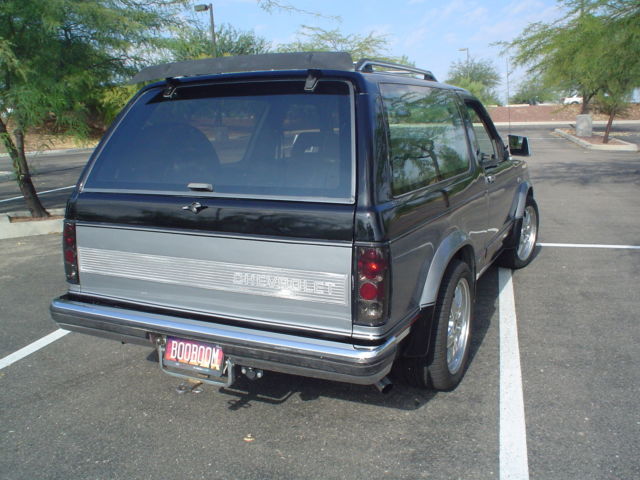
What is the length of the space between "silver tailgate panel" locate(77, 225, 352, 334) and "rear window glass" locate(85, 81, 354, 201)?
274 millimetres

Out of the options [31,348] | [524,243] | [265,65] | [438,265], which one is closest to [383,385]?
[438,265]

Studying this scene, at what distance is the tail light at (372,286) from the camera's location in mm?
2623

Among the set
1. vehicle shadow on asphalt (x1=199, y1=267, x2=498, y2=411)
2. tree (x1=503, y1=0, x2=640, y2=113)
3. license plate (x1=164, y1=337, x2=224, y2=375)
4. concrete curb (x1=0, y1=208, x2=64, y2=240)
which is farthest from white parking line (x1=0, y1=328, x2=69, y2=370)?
tree (x1=503, y1=0, x2=640, y2=113)

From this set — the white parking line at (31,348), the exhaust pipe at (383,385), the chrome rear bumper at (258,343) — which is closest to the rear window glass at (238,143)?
the chrome rear bumper at (258,343)

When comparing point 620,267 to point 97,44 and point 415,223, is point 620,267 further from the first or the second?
point 97,44

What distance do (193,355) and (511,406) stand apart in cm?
187

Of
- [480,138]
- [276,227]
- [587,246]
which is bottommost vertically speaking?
[587,246]

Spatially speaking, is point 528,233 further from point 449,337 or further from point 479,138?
point 449,337

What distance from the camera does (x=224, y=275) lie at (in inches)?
115

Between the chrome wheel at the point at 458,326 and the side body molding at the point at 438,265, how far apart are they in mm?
288

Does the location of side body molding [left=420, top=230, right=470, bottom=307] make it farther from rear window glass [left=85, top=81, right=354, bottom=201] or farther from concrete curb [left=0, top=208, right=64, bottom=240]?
concrete curb [left=0, top=208, right=64, bottom=240]

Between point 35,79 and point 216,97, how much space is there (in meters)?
5.78

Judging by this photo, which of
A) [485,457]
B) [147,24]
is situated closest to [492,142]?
[485,457]

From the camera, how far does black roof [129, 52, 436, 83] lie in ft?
9.52
